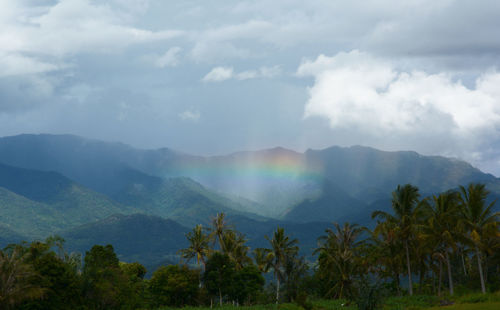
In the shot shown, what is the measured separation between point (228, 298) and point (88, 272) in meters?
35.1

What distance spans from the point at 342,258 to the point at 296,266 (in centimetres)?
1196

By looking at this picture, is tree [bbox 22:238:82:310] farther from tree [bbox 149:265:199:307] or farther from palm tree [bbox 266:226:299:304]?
palm tree [bbox 266:226:299:304]

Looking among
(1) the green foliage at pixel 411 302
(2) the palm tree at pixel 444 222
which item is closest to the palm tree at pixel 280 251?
(1) the green foliage at pixel 411 302

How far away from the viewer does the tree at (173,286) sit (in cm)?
9688

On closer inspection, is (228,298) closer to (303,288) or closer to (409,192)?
(303,288)

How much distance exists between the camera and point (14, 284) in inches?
2475

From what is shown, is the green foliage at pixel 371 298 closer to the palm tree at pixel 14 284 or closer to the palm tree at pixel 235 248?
the palm tree at pixel 14 284

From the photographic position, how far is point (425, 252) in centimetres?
8488

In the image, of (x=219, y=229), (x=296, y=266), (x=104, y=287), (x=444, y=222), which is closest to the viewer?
(x=104, y=287)

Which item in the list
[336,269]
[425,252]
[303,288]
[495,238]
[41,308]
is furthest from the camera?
[303,288]

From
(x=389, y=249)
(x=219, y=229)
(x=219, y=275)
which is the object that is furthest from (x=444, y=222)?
(x=219, y=229)

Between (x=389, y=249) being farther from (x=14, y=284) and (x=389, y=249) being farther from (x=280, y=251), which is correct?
(x=14, y=284)

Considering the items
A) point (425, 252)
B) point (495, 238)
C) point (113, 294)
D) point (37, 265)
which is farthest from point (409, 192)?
point (37, 265)

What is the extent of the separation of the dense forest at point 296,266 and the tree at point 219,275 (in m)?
0.19
